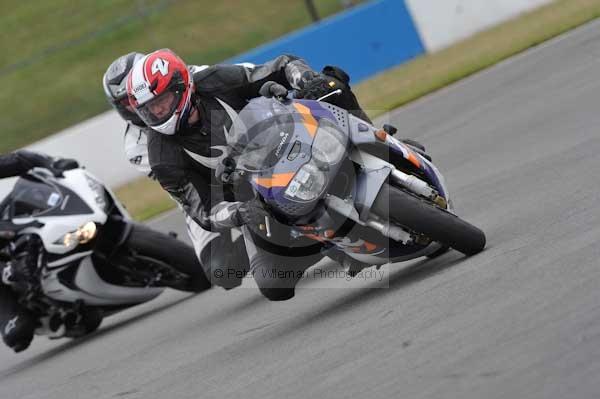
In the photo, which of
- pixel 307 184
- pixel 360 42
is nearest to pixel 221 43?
pixel 360 42

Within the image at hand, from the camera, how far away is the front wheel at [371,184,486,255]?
6.07 m

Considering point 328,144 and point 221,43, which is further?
point 221,43

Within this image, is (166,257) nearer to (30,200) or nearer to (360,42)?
(30,200)

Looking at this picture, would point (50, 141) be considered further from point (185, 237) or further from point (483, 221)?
point (483, 221)

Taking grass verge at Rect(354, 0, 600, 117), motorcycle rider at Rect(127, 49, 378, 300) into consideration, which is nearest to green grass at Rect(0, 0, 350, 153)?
grass verge at Rect(354, 0, 600, 117)

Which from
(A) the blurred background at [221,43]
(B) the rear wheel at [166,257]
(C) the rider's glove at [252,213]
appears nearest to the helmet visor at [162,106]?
(C) the rider's glove at [252,213]

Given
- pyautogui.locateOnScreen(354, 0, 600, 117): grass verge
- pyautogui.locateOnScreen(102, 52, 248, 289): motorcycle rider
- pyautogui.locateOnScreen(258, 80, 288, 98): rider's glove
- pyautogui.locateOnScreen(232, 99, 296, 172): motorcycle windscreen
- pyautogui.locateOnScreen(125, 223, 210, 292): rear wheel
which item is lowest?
pyautogui.locateOnScreen(354, 0, 600, 117): grass verge

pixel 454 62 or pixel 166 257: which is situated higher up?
pixel 166 257

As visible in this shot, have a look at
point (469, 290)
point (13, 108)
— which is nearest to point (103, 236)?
point (469, 290)

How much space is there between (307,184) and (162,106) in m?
1.12

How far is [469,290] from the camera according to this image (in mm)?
5695

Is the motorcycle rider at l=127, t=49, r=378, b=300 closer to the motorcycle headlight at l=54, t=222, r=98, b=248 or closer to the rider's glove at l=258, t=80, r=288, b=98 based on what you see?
the rider's glove at l=258, t=80, r=288, b=98

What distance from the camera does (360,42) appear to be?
58.5ft

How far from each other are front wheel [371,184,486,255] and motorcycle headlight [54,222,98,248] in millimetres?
3122
